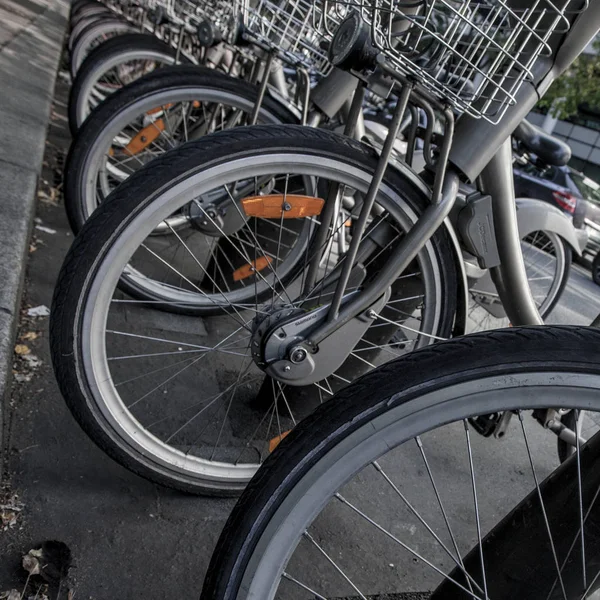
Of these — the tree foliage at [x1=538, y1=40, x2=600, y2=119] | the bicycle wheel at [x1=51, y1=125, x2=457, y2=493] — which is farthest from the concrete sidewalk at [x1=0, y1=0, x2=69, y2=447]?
the tree foliage at [x1=538, y1=40, x2=600, y2=119]

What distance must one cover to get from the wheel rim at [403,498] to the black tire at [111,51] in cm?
294

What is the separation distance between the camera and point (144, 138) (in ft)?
11.1

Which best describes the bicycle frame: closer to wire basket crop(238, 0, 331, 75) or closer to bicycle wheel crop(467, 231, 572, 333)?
wire basket crop(238, 0, 331, 75)

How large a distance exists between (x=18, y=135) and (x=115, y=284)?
7.10 feet

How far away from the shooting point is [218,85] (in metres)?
2.96

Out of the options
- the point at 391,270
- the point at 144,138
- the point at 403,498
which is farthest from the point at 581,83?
the point at 403,498

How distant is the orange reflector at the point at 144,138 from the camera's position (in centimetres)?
337

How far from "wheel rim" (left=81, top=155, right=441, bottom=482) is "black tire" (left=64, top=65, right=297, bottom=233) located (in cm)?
110

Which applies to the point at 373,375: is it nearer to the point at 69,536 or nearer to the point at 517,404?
the point at 517,404

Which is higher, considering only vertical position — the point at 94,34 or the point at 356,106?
the point at 356,106

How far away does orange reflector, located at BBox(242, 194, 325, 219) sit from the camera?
2.07 m

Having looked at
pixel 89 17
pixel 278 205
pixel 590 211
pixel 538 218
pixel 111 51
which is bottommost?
pixel 590 211

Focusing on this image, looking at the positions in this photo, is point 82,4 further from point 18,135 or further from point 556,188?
point 556,188

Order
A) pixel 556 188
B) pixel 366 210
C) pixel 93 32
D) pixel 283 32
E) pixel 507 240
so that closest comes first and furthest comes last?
1. pixel 366 210
2. pixel 507 240
3. pixel 283 32
4. pixel 93 32
5. pixel 556 188
